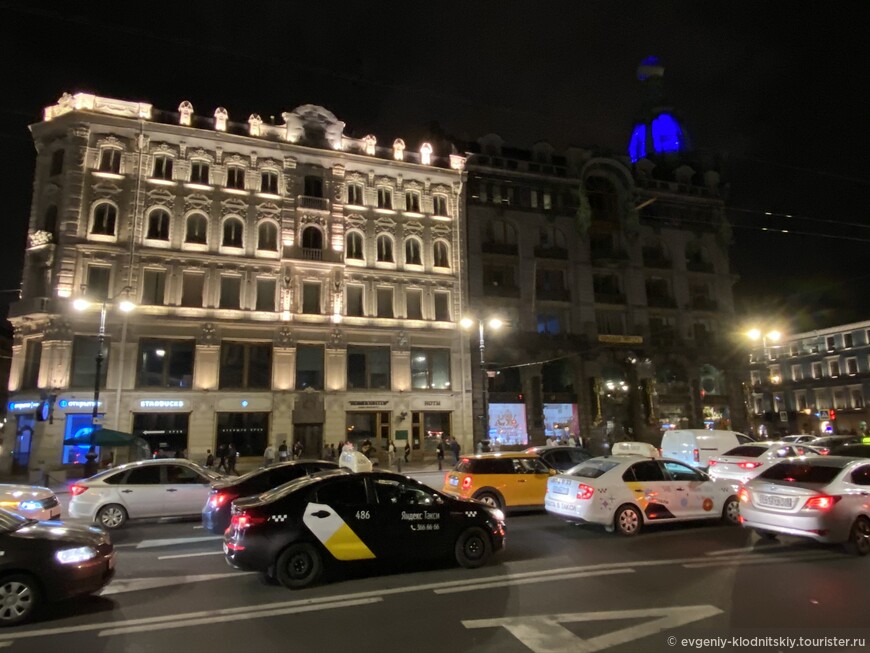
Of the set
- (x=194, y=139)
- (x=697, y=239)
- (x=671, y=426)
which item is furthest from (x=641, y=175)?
(x=194, y=139)

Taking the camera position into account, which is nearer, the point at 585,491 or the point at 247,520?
the point at 247,520

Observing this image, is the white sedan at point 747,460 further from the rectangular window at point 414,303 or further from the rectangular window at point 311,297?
the rectangular window at point 311,297

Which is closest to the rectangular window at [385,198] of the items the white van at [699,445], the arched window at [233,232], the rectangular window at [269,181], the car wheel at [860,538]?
the rectangular window at [269,181]

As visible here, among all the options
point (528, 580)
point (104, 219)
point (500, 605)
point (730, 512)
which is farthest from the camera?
point (104, 219)

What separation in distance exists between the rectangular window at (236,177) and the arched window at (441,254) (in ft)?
42.8

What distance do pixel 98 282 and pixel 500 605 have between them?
30756mm

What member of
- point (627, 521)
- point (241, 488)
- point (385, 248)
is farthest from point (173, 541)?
point (385, 248)

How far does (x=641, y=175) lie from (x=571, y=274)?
39.8ft

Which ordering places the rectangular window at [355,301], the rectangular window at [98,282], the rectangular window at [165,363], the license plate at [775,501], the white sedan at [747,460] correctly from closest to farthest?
the license plate at [775,501] < the white sedan at [747,460] < the rectangular window at [98,282] < the rectangular window at [165,363] < the rectangular window at [355,301]

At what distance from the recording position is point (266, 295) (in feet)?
108

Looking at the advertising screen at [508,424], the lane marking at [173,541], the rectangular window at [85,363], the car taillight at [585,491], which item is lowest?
the lane marking at [173,541]

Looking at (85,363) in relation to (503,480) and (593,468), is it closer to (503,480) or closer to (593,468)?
(503,480)

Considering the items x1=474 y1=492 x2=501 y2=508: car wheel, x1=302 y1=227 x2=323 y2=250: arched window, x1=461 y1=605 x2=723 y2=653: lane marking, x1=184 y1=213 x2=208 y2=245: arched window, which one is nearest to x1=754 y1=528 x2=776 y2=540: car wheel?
x1=461 y1=605 x2=723 y2=653: lane marking

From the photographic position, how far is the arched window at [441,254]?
123 ft
